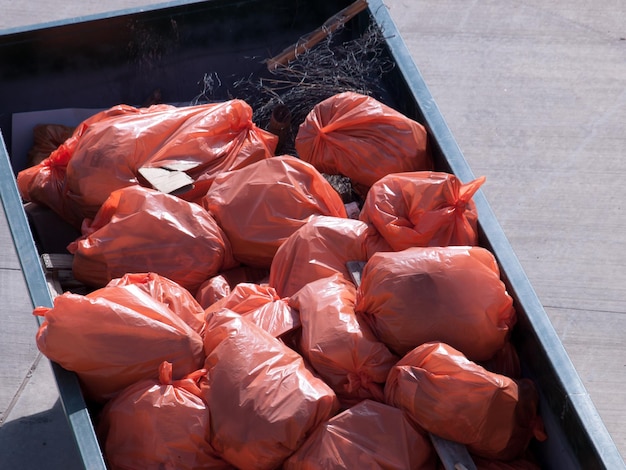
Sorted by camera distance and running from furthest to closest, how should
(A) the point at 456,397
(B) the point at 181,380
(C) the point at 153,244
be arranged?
(C) the point at 153,244 → (B) the point at 181,380 → (A) the point at 456,397

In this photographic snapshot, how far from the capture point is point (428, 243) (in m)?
3.19

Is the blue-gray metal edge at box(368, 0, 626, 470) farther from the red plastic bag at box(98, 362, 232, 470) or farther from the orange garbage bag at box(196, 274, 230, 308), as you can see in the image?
the red plastic bag at box(98, 362, 232, 470)

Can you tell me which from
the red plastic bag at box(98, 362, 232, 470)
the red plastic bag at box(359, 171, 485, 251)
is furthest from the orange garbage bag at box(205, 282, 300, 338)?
the red plastic bag at box(359, 171, 485, 251)

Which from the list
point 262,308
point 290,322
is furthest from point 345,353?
point 262,308

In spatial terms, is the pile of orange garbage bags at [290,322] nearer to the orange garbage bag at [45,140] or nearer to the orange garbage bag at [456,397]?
the orange garbage bag at [456,397]

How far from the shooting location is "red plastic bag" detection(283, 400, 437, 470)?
2584 mm

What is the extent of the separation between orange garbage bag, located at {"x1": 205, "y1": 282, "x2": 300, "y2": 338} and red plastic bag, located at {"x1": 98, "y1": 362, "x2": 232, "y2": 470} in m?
0.37

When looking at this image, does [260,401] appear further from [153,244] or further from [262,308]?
[153,244]

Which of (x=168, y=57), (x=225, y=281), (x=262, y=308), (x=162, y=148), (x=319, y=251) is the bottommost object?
(x=225, y=281)

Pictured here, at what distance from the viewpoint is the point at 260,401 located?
265 centimetres

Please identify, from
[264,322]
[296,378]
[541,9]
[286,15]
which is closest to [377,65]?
[286,15]

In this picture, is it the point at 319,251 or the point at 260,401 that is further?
the point at 319,251

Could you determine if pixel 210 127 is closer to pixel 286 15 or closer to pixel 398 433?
pixel 286 15

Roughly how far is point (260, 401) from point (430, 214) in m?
0.98
